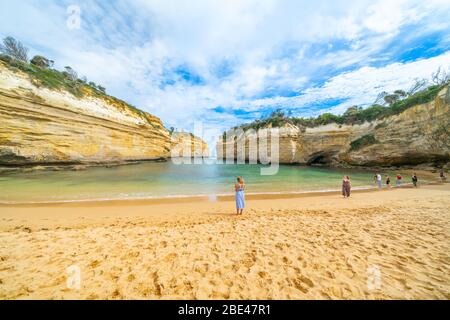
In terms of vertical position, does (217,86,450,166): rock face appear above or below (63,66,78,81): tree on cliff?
below

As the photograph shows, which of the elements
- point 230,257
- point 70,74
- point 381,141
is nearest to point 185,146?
point 70,74

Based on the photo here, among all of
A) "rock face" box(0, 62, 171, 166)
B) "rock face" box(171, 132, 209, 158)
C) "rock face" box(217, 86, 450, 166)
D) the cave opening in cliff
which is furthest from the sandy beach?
"rock face" box(171, 132, 209, 158)

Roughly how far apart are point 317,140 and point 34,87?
45.3 meters

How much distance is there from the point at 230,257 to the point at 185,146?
5706 cm

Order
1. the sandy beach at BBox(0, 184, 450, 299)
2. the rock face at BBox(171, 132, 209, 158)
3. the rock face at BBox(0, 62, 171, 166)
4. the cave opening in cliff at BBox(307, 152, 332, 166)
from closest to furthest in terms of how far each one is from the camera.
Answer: the sandy beach at BBox(0, 184, 450, 299), the rock face at BBox(0, 62, 171, 166), the cave opening in cliff at BBox(307, 152, 332, 166), the rock face at BBox(171, 132, 209, 158)

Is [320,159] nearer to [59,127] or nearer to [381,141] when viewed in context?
[381,141]

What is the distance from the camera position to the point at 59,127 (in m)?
20.7

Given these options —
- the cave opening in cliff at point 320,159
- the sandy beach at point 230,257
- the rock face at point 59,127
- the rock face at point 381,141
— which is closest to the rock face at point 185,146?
the rock face at point 59,127

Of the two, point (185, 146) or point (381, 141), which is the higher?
point (185, 146)

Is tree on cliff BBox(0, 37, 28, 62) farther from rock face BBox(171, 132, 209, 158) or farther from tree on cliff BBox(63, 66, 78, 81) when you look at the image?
rock face BBox(171, 132, 209, 158)

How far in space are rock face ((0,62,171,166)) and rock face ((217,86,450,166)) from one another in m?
31.8

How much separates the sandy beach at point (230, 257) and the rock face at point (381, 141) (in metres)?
24.7

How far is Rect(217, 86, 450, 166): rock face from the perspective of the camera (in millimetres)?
21453
